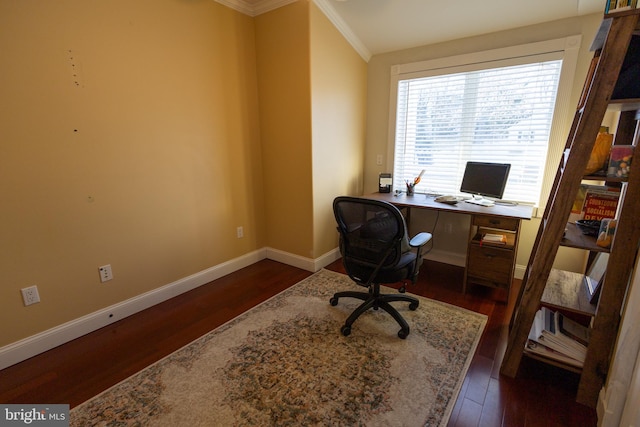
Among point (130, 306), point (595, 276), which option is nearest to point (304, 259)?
point (130, 306)

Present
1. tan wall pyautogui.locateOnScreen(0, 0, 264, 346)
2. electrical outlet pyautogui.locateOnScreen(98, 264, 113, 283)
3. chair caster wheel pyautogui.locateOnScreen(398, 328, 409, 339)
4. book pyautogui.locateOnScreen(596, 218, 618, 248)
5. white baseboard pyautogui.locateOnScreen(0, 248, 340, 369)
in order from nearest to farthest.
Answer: book pyautogui.locateOnScreen(596, 218, 618, 248) → tan wall pyautogui.locateOnScreen(0, 0, 264, 346) → white baseboard pyautogui.locateOnScreen(0, 248, 340, 369) → chair caster wheel pyautogui.locateOnScreen(398, 328, 409, 339) → electrical outlet pyautogui.locateOnScreen(98, 264, 113, 283)

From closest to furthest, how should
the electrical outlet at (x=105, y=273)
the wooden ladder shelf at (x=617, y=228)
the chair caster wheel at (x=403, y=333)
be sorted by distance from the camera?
1. the wooden ladder shelf at (x=617, y=228)
2. the chair caster wheel at (x=403, y=333)
3. the electrical outlet at (x=105, y=273)

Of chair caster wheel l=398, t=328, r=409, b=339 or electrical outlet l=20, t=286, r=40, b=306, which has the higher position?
electrical outlet l=20, t=286, r=40, b=306

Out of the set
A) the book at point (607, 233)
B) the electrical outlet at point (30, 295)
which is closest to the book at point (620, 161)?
the book at point (607, 233)

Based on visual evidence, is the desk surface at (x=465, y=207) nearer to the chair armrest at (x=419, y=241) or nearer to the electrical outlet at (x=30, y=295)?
the chair armrest at (x=419, y=241)

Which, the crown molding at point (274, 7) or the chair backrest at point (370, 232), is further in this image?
the crown molding at point (274, 7)

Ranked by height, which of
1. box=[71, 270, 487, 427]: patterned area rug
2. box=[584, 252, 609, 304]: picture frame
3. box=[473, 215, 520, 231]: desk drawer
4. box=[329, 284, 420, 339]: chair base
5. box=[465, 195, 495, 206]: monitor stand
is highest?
box=[465, 195, 495, 206]: monitor stand

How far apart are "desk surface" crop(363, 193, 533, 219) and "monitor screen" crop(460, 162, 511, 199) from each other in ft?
0.46

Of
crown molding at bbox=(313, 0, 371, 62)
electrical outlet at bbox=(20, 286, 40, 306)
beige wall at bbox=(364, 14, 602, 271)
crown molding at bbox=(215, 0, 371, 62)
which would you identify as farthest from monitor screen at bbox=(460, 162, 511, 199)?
electrical outlet at bbox=(20, 286, 40, 306)

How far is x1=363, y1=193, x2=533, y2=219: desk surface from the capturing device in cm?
224

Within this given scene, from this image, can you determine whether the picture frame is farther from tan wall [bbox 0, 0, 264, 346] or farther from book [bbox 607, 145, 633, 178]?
tan wall [bbox 0, 0, 264, 346]

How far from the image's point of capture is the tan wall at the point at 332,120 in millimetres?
2594

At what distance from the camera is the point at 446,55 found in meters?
2.80

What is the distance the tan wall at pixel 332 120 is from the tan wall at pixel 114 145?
0.80 feet
